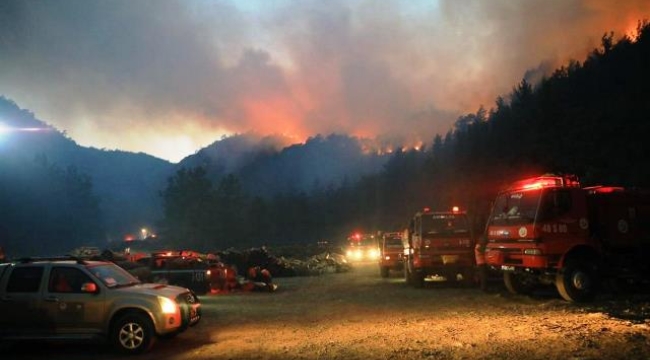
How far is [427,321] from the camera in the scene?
40.0ft

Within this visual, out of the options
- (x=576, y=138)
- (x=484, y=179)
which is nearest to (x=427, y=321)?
(x=576, y=138)

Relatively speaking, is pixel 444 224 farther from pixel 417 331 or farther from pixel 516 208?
pixel 417 331

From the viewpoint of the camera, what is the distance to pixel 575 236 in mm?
14227

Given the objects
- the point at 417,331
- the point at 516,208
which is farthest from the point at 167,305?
the point at 516,208

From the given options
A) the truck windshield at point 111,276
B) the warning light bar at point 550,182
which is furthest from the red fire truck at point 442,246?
the truck windshield at point 111,276

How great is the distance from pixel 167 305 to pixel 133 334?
74 centimetres

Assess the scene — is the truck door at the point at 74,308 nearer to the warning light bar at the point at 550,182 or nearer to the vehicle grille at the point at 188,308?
the vehicle grille at the point at 188,308

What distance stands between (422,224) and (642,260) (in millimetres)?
7570

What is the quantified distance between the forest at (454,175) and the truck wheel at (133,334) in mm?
14049

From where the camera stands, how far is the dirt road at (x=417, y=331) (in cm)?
892

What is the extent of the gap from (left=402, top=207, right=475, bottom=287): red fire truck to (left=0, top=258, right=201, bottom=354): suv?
11.6 meters

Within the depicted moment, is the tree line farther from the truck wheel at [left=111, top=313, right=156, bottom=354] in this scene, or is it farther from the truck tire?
the truck wheel at [left=111, top=313, right=156, bottom=354]

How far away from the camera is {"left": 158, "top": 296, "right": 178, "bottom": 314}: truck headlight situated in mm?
9695

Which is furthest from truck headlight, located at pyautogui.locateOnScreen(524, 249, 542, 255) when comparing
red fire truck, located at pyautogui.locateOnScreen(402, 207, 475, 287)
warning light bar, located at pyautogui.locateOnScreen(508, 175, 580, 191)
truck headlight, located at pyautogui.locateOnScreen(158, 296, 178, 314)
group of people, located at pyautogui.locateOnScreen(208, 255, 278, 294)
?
group of people, located at pyautogui.locateOnScreen(208, 255, 278, 294)
